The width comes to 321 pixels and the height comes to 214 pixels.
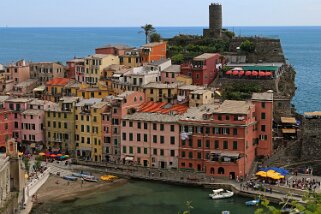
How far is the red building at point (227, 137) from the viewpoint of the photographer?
59281 mm

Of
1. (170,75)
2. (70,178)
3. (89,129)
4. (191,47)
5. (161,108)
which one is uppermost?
(191,47)

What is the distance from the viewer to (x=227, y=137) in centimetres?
5991

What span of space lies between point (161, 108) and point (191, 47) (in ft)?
105

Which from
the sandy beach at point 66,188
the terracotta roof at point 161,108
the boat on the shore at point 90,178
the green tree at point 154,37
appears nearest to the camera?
the sandy beach at point 66,188

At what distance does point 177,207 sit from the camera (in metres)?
52.2

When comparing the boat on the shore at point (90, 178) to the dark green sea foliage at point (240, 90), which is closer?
the boat on the shore at point (90, 178)

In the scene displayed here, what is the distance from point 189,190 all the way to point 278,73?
3203 centimetres

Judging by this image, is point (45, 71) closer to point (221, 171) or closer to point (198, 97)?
point (198, 97)

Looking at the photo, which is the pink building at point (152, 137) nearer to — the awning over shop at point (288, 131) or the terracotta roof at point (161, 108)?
the terracotta roof at point (161, 108)

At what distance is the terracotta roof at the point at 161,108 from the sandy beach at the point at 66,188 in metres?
9.49

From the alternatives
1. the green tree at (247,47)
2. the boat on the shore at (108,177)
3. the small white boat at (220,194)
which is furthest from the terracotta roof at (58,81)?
the small white boat at (220,194)

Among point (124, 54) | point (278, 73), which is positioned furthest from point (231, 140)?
point (124, 54)

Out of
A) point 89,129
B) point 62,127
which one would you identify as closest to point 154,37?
point 62,127
